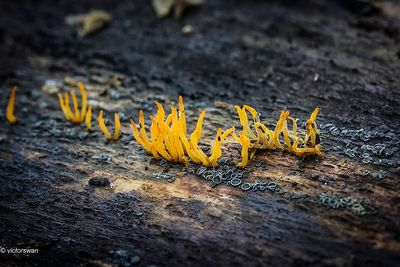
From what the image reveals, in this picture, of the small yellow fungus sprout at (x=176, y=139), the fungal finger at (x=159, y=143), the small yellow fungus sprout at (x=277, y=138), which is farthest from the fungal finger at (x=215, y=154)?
the fungal finger at (x=159, y=143)

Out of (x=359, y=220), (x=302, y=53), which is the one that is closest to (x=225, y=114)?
(x=302, y=53)

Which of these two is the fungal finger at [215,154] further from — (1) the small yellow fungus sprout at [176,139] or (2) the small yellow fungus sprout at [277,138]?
(2) the small yellow fungus sprout at [277,138]

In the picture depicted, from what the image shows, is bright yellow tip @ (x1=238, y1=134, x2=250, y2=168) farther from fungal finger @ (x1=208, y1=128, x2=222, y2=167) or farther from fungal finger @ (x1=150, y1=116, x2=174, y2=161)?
fungal finger @ (x1=150, y1=116, x2=174, y2=161)

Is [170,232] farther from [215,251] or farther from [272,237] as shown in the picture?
[272,237]

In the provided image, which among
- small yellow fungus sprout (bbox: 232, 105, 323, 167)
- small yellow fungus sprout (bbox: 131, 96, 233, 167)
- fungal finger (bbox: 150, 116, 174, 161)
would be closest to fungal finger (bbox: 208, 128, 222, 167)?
small yellow fungus sprout (bbox: 131, 96, 233, 167)

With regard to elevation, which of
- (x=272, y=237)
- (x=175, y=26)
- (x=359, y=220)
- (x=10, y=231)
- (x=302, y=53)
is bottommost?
(x=10, y=231)
